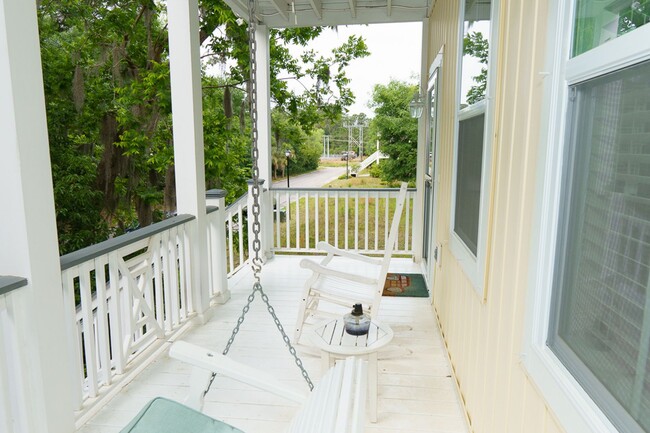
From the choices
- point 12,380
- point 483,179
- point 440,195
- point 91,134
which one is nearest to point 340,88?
point 91,134

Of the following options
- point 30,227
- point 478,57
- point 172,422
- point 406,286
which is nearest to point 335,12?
point 406,286

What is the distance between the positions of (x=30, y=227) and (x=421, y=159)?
4197mm

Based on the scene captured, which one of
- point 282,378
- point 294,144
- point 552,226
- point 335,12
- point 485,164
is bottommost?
point 282,378

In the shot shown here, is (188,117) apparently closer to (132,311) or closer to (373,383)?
(132,311)

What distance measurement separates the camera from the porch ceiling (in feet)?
16.2

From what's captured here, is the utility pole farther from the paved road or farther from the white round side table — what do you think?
the white round side table

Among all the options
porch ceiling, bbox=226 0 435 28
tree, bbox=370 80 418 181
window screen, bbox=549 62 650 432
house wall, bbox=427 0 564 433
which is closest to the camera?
window screen, bbox=549 62 650 432

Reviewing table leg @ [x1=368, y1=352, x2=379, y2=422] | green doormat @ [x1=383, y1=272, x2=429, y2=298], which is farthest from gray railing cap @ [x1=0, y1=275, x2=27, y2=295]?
green doormat @ [x1=383, y1=272, x2=429, y2=298]

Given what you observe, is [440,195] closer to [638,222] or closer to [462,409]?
[462,409]

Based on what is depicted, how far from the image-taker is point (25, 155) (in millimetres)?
1763

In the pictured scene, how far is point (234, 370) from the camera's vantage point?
1.64 m

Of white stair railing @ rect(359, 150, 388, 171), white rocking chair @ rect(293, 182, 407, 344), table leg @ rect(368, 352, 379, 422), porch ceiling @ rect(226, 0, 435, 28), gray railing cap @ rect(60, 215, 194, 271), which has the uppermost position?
porch ceiling @ rect(226, 0, 435, 28)

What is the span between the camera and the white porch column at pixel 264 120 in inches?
211

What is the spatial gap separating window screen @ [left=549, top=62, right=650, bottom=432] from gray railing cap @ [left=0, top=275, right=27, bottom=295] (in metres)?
1.87
